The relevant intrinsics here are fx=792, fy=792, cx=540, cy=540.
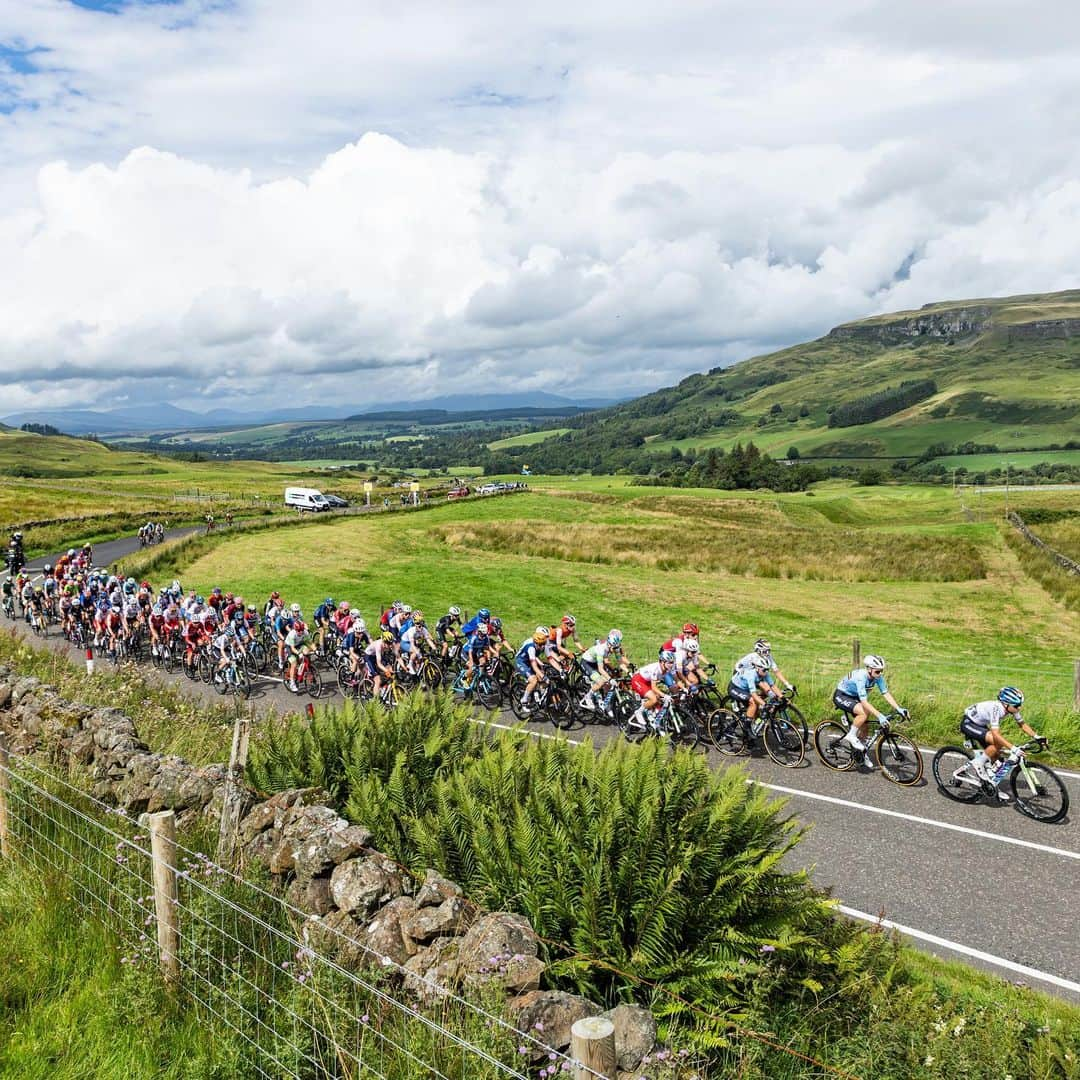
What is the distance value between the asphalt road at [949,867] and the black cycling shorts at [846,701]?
1052 mm

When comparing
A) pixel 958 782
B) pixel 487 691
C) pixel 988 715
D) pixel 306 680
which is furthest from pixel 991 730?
pixel 306 680

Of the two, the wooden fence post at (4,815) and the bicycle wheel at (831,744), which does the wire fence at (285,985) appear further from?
the bicycle wheel at (831,744)

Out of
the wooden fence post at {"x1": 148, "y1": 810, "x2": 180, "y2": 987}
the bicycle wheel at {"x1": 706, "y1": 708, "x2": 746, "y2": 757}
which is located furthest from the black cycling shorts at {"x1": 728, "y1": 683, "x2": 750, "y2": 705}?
the wooden fence post at {"x1": 148, "y1": 810, "x2": 180, "y2": 987}

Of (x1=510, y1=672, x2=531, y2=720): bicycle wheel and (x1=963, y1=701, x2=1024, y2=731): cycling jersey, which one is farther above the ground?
(x1=963, y1=701, x2=1024, y2=731): cycling jersey

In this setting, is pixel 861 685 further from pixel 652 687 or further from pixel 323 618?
pixel 323 618

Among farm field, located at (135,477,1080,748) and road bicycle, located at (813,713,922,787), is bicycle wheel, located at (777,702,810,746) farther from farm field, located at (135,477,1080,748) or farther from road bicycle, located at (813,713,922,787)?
farm field, located at (135,477,1080,748)

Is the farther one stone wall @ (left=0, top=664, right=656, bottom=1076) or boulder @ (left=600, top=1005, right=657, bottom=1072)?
stone wall @ (left=0, top=664, right=656, bottom=1076)

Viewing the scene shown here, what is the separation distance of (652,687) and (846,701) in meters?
3.28

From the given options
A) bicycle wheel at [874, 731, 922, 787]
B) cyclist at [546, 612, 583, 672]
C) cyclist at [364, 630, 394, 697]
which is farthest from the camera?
cyclist at [364, 630, 394, 697]

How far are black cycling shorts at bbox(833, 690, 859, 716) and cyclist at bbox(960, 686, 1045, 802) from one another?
1664 mm

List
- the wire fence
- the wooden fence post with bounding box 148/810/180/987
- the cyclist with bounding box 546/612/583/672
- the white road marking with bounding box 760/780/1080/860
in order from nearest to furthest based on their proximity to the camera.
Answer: the wire fence
the wooden fence post with bounding box 148/810/180/987
the white road marking with bounding box 760/780/1080/860
the cyclist with bounding box 546/612/583/672

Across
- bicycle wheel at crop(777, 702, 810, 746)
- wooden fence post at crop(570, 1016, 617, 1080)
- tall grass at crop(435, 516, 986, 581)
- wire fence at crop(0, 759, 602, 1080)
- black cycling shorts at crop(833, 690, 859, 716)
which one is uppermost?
wooden fence post at crop(570, 1016, 617, 1080)

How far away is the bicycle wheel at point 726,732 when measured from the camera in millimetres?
14031

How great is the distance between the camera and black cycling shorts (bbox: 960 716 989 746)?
11445 mm
